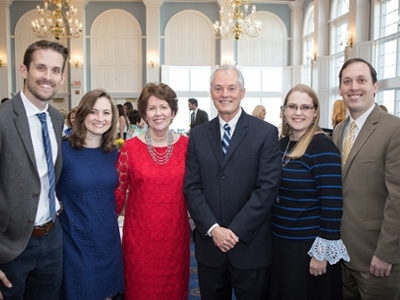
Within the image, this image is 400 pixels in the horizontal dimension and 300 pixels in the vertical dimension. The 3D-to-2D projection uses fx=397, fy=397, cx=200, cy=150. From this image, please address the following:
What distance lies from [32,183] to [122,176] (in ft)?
2.06

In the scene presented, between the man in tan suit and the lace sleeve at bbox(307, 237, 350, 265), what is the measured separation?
18 cm

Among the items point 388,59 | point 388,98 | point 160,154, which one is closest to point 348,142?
point 160,154

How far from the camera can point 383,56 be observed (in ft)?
34.0

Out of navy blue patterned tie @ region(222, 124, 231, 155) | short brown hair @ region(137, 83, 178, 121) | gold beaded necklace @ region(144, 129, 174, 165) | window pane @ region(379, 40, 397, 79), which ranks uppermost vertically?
window pane @ region(379, 40, 397, 79)

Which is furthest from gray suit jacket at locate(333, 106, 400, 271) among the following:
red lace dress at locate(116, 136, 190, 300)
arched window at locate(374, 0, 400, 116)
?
arched window at locate(374, 0, 400, 116)

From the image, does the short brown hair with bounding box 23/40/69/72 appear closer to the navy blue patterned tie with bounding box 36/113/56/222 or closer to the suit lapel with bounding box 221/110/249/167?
the navy blue patterned tie with bounding box 36/113/56/222

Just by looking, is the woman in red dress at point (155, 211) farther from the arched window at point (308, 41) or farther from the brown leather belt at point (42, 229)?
the arched window at point (308, 41)

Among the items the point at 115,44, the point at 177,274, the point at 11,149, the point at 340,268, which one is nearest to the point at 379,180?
the point at 340,268

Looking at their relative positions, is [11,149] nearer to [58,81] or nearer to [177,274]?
[58,81]

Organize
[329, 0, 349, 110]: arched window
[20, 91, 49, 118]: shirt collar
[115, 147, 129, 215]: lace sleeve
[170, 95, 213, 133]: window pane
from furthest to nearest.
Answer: [170, 95, 213, 133]: window pane → [329, 0, 349, 110]: arched window → [115, 147, 129, 215]: lace sleeve → [20, 91, 49, 118]: shirt collar

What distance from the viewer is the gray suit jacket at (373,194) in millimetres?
2207

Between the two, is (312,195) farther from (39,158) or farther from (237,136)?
(39,158)

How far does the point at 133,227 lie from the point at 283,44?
574 inches

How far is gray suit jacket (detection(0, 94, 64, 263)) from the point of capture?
203 cm
